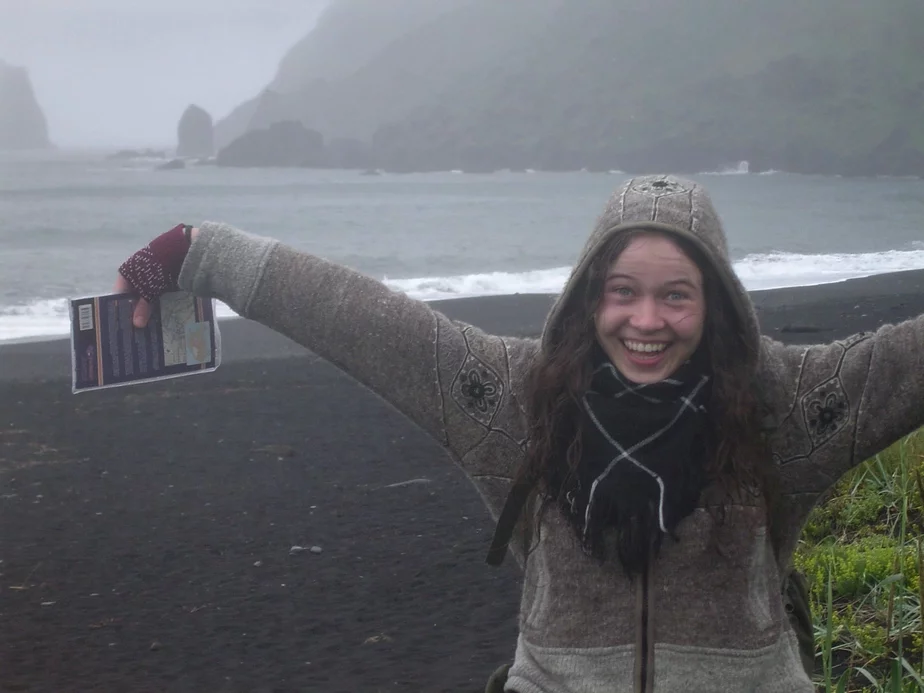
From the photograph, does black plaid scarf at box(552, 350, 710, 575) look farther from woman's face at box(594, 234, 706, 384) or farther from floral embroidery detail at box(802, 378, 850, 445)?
floral embroidery detail at box(802, 378, 850, 445)

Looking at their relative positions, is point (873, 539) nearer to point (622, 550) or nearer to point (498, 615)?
point (498, 615)

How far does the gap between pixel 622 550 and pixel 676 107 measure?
51869mm

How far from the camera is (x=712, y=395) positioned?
192cm

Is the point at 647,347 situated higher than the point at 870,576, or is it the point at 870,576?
the point at 647,347

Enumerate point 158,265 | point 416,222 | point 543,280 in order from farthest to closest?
point 416,222 → point 543,280 → point 158,265

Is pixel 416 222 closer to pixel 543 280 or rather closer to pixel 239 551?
pixel 543 280

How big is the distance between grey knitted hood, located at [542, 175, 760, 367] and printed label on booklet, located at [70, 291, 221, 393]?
2.50 ft

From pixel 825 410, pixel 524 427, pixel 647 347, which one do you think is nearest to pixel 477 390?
pixel 524 427

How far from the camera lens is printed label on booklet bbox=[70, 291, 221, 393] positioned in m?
2.20

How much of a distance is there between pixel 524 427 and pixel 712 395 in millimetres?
340

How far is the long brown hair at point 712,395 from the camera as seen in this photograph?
1890 millimetres

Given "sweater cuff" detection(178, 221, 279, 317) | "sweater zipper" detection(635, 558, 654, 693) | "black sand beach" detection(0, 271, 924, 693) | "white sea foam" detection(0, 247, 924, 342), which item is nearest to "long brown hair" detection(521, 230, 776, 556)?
"sweater zipper" detection(635, 558, 654, 693)

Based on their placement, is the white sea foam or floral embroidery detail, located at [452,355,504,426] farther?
the white sea foam

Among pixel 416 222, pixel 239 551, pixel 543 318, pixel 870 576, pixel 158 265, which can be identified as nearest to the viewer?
pixel 158 265
